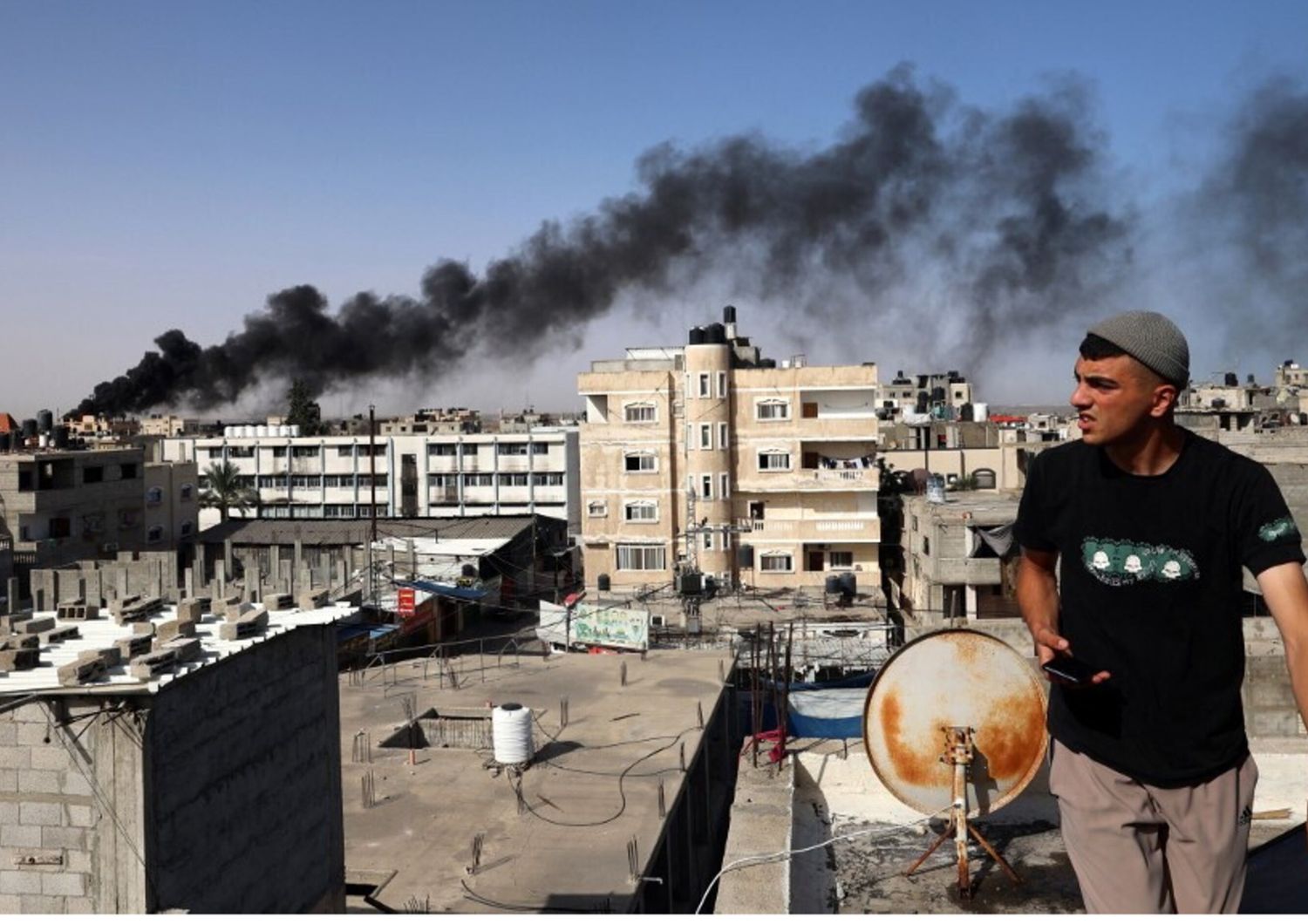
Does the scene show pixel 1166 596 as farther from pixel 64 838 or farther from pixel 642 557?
pixel 642 557

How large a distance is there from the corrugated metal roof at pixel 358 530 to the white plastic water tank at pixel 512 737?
27447 mm

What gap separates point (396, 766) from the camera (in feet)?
49.9

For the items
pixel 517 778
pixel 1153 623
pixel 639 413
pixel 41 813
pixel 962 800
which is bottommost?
pixel 517 778

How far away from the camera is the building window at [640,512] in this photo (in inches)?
1464

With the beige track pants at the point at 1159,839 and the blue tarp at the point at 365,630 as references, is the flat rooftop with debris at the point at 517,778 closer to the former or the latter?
the blue tarp at the point at 365,630

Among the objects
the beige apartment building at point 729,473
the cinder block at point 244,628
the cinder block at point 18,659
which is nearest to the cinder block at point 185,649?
the cinder block at point 244,628

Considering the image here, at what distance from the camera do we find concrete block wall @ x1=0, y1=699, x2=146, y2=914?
6.14m

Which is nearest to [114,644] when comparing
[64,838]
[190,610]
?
[190,610]

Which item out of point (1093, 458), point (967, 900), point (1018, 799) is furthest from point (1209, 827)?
point (1018, 799)

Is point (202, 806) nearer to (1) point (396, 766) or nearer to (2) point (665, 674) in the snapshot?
(1) point (396, 766)

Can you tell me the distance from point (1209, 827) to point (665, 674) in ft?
61.2

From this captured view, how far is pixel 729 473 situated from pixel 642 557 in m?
4.04

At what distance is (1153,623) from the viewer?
9.46ft

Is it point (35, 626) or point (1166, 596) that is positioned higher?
point (1166, 596)
